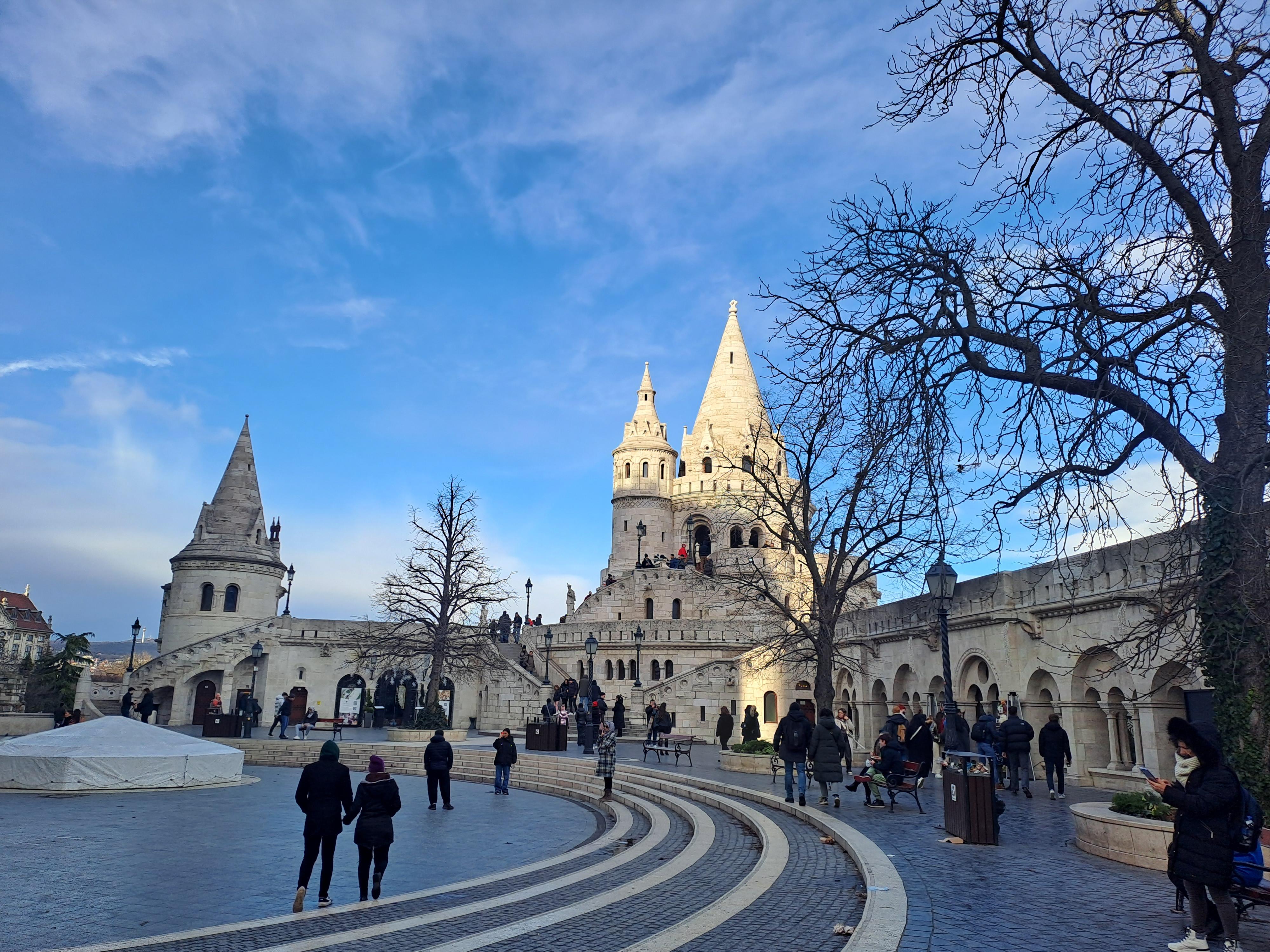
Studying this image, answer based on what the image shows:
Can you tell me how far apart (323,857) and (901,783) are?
872 cm

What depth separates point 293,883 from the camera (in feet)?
29.2

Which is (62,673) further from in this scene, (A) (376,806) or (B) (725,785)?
(A) (376,806)

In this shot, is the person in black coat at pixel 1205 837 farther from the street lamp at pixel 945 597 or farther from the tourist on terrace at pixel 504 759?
the tourist on terrace at pixel 504 759

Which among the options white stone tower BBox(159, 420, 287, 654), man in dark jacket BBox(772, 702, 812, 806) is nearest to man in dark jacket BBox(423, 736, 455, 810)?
man in dark jacket BBox(772, 702, 812, 806)

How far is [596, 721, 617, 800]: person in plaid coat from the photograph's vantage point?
15.2 m

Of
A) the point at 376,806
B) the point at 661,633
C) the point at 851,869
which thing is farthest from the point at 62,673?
the point at 851,869

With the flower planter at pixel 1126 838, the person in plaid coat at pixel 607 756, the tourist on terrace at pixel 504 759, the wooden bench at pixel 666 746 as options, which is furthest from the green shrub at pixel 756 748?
the flower planter at pixel 1126 838

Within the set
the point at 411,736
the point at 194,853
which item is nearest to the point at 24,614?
the point at 411,736

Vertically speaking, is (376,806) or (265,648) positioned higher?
(265,648)

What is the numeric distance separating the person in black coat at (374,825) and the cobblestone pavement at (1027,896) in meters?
3.92

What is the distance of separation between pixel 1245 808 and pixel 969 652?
14695mm

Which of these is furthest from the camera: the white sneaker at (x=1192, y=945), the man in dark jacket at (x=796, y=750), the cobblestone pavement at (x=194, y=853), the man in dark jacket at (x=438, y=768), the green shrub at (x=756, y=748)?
the green shrub at (x=756, y=748)

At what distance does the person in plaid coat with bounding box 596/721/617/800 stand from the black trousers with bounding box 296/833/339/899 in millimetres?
7688

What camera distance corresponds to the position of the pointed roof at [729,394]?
66.4 meters
